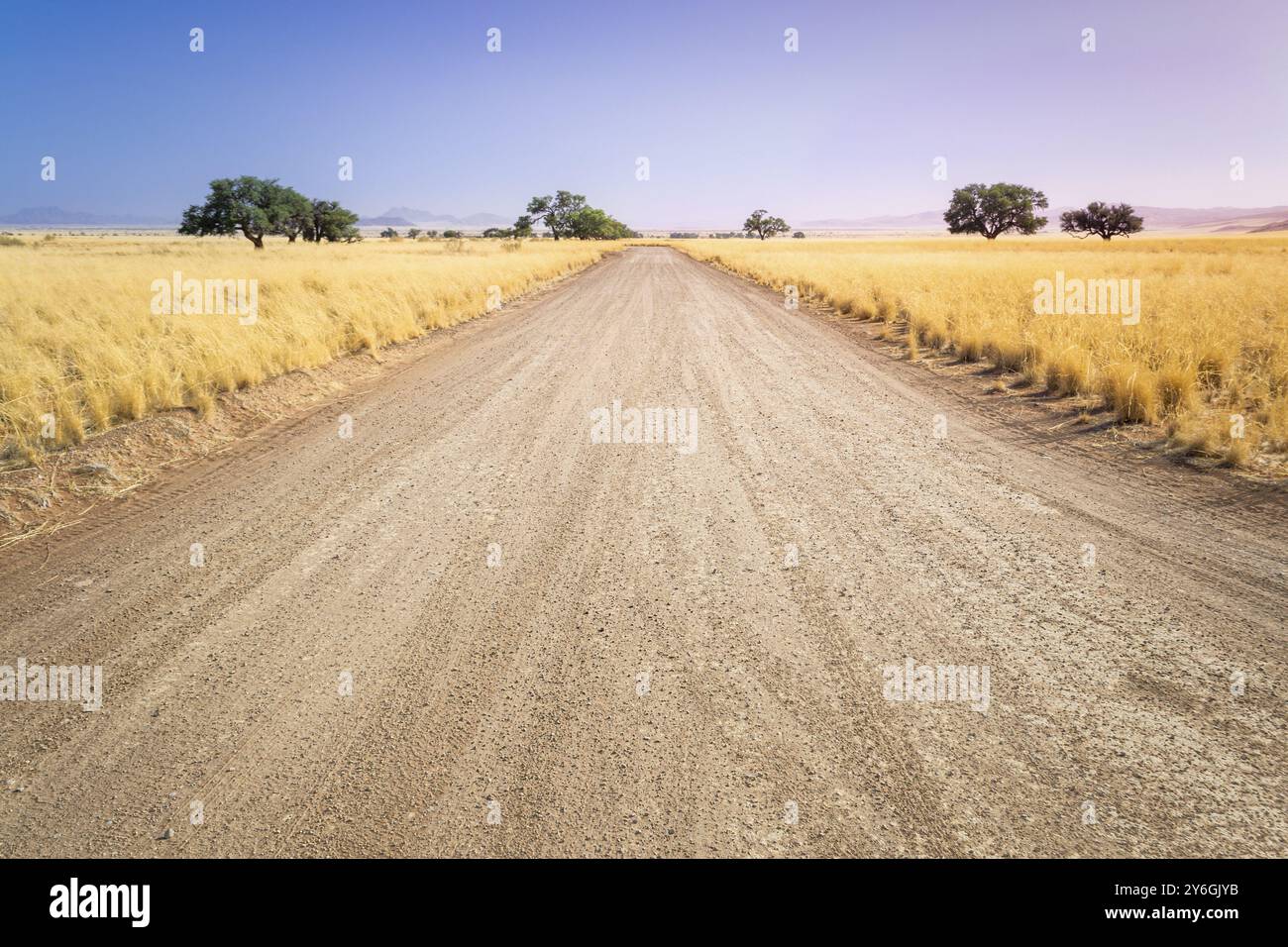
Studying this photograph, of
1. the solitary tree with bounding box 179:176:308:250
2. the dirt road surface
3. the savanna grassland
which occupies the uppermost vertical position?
the solitary tree with bounding box 179:176:308:250

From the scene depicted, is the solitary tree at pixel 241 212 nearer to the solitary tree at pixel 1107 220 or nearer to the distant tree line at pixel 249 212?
the distant tree line at pixel 249 212

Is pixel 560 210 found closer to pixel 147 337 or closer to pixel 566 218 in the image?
pixel 566 218

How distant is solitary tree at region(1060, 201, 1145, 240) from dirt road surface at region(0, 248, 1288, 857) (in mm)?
79338

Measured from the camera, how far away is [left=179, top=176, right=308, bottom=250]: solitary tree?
152 feet

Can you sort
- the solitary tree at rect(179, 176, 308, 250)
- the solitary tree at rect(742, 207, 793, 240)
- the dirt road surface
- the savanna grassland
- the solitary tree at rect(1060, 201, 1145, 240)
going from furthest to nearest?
the solitary tree at rect(742, 207, 793, 240) < the solitary tree at rect(1060, 201, 1145, 240) < the solitary tree at rect(179, 176, 308, 250) < the savanna grassland < the dirt road surface

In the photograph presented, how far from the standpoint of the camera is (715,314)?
14336 mm

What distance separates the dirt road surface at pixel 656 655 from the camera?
2.04 m

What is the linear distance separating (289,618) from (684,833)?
2.35m

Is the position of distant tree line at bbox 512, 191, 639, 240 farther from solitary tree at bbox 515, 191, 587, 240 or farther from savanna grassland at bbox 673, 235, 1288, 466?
savanna grassland at bbox 673, 235, 1288, 466

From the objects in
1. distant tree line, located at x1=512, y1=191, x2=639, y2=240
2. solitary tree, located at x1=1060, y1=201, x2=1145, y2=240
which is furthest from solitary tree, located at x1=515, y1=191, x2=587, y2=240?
solitary tree, located at x1=1060, y1=201, x2=1145, y2=240

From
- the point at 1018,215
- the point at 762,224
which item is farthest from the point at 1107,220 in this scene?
the point at 762,224

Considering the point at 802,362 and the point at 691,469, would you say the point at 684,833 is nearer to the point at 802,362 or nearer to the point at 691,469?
the point at 691,469

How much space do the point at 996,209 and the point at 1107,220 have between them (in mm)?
10786
